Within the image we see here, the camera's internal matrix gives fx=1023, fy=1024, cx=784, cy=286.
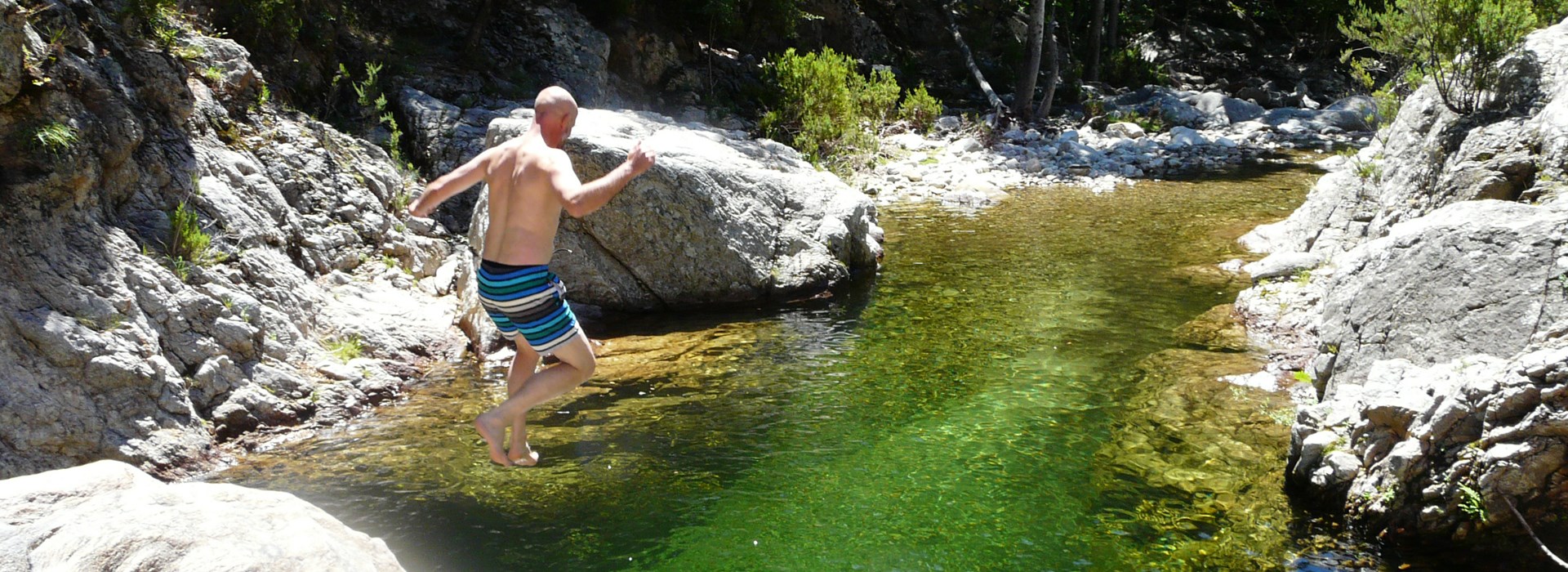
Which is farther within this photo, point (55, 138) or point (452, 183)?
point (55, 138)

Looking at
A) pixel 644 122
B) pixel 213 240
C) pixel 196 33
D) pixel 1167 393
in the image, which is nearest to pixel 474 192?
pixel 644 122

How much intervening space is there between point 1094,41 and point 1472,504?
27076 millimetres

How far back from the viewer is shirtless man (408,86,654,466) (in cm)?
495

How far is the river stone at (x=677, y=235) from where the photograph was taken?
Answer: 9703 millimetres

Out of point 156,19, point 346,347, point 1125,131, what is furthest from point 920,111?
point 346,347

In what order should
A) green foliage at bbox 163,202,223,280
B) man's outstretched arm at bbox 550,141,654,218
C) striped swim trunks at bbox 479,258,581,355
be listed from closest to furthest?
man's outstretched arm at bbox 550,141,654,218 < striped swim trunks at bbox 479,258,581,355 < green foliage at bbox 163,202,223,280

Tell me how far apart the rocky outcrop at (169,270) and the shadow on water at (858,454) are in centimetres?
62

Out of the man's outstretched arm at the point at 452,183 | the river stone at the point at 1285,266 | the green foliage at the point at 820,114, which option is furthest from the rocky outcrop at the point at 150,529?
the green foliage at the point at 820,114

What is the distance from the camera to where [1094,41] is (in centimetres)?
2964

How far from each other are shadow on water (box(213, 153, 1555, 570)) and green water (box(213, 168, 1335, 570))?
0.06ft

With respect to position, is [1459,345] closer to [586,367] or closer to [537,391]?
[586,367]

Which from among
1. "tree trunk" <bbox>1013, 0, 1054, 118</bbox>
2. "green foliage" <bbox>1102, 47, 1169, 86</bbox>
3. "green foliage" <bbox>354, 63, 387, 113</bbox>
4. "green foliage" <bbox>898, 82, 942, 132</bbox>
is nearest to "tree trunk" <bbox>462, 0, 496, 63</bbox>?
"green foliage" <bbox>354, 63, 387, 113</bbox>

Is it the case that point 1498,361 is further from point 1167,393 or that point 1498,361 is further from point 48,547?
point 48,547

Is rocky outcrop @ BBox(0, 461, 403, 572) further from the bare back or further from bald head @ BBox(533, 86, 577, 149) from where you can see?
bald head @ BBox(533, 86, 577, 149)
